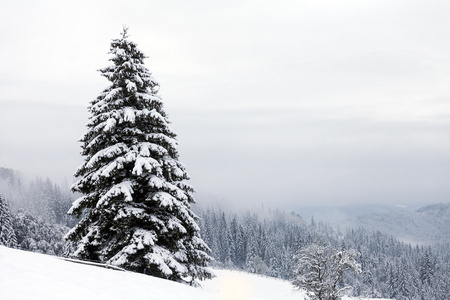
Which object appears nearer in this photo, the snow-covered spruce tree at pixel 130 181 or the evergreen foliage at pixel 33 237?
the snow-covered spruce tree at pixel 130 181

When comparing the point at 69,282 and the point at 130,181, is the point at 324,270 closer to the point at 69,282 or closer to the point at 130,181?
the point at 130,181

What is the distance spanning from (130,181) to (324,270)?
15.3 m

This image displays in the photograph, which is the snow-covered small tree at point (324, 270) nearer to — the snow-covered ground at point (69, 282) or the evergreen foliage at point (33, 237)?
the snow-covered ground at point (69, 282)

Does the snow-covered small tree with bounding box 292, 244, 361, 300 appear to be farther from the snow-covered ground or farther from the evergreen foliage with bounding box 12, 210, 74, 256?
the evergreen foliage with bounding box 12, 210, 74, 256

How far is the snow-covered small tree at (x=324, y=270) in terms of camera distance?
2256 centimetres

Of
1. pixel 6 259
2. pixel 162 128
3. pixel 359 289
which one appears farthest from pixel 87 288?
pixel 359 289

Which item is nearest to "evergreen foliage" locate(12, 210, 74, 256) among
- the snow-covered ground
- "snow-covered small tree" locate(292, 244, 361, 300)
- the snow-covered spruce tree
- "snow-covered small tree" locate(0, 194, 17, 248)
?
"snow-covered small tree" locate(0, 194, 17, 248)

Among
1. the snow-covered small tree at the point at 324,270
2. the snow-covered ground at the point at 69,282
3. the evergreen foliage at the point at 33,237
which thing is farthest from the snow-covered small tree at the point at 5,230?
the snow-covered ground at the point at 69,282

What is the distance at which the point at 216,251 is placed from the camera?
4656 inches

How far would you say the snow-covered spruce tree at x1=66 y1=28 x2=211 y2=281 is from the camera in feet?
44.3

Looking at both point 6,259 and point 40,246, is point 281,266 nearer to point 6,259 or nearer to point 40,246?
point 40,246

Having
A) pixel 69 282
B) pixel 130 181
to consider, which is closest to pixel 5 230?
pixel 130 181

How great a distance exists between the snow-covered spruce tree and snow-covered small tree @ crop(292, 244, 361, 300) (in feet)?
A: 37.1

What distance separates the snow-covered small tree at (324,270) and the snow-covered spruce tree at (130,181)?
11.3 m
